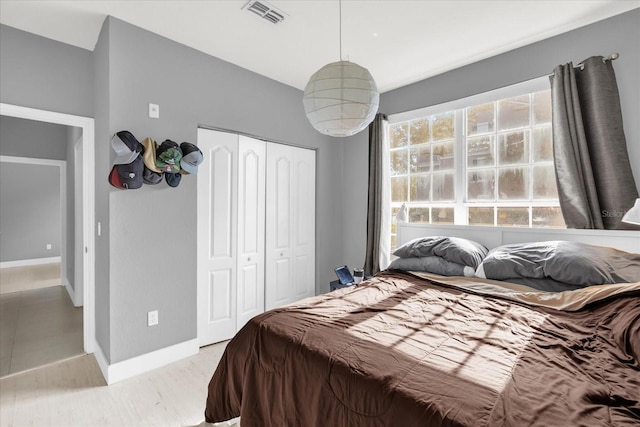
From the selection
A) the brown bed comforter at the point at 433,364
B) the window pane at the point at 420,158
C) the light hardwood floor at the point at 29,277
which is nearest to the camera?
the brown bed comforter at the point at 433,364

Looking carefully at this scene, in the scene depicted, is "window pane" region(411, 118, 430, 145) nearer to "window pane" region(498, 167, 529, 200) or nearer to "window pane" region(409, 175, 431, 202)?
"window pane" region(409, 175, 431, 202)

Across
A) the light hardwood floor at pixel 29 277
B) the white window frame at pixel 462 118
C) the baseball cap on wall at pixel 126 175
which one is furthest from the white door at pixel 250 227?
the light hardwood floor at pixel 29 277

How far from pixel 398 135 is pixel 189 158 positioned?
7.78ft

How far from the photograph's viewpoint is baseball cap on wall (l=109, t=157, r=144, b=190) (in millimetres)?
2234

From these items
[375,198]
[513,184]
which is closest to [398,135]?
[375,198]

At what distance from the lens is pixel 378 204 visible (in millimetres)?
3605

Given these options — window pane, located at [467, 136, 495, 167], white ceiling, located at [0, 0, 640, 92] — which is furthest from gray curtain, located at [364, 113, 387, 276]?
window pane, located at [467, 136, 495, 167]

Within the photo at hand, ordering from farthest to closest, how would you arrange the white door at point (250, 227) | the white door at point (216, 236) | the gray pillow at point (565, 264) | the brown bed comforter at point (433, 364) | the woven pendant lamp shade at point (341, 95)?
the white door at point (250, 227)
the white door at point (216, 236)
the gray pillow at point (565, 264)
the woven pendant lamp shade at point (341, 95)
the brown bed comforter at point (433, 364)

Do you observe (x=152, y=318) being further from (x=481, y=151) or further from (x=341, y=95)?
(x=481, y=151)

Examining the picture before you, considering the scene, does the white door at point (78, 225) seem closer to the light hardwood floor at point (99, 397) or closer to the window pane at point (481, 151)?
the light hardwood floor at point (99, 397)

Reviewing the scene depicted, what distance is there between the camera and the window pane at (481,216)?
2975mm

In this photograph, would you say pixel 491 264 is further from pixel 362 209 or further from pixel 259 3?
pixel 259 3

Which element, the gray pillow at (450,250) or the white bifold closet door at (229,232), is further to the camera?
the white bifold closet door at (229,232)

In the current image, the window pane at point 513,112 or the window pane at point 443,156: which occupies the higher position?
the window pane at point 513,112
